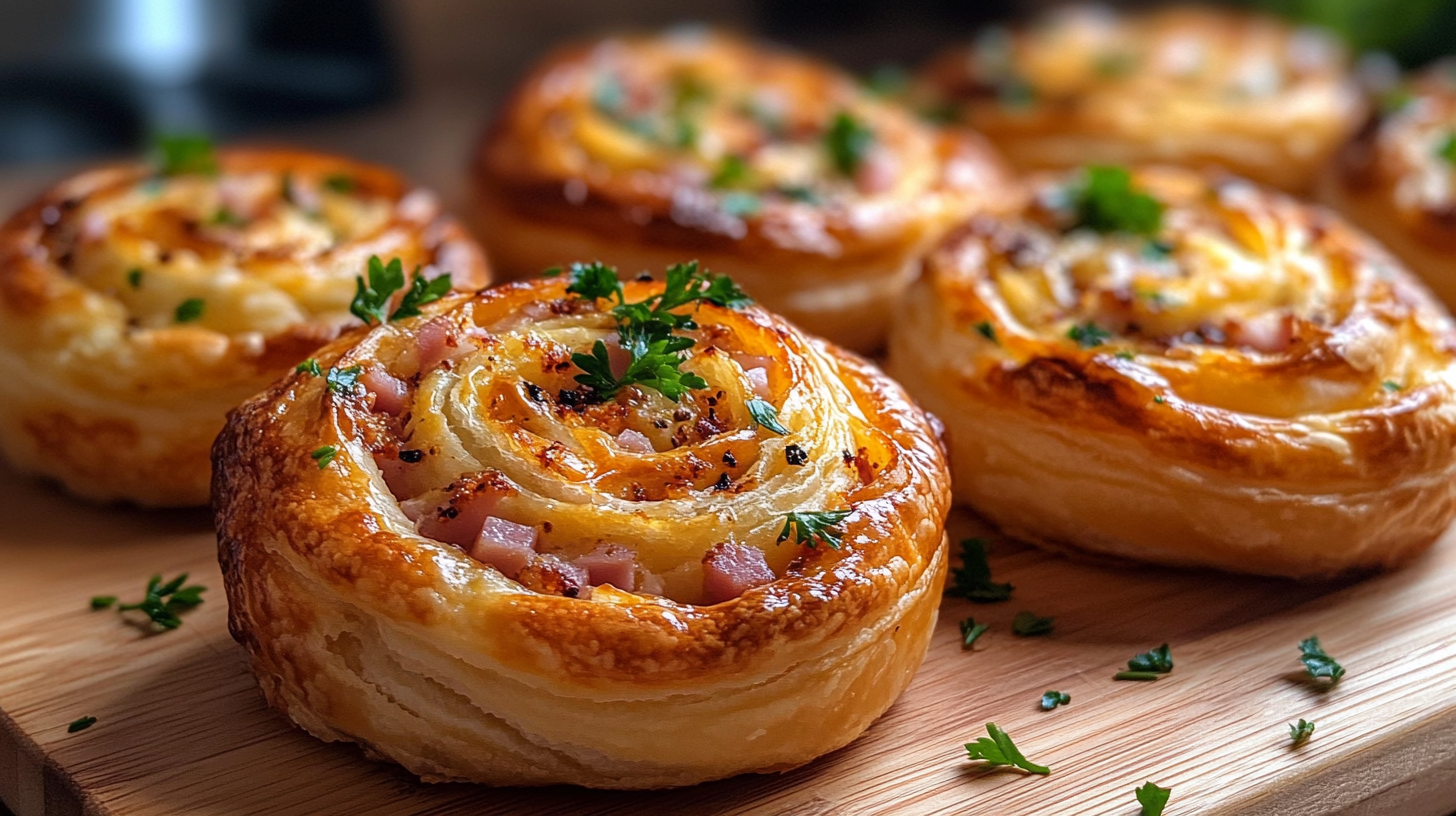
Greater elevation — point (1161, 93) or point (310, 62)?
point (310, 62)

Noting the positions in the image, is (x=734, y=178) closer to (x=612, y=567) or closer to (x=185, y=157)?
(x=185, y=157)

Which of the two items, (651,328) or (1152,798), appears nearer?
(1152,798)

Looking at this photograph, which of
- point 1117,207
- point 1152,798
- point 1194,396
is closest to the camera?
point 1152,798

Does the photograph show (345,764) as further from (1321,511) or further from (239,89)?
(239,89)

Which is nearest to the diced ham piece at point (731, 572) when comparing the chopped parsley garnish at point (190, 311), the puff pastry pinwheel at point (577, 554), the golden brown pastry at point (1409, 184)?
the puff pastry pinwheel at point (577, 554)

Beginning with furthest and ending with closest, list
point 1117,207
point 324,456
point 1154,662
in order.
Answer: point 1117,207, point 1154,662, point 324,456

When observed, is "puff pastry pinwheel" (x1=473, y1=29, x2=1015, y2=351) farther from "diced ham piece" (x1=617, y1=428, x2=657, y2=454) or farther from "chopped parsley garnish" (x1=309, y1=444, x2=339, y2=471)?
"chopped parsley garnish" (x1=309, y1=444, x2=339, y2=471)

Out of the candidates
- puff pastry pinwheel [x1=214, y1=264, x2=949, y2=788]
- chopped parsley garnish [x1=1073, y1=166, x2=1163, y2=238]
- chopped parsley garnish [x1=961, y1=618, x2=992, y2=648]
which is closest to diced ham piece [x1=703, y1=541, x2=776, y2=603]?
puff pastry pinwheel [x1=214, y1=264, x2=949, y2=788]

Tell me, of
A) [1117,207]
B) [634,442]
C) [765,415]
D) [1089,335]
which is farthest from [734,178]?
[634,442]
